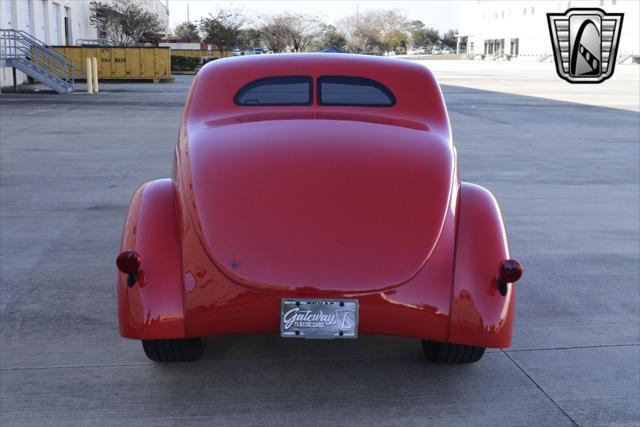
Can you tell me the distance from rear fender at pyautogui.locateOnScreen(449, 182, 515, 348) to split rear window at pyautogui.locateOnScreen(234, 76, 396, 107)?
3.97ft

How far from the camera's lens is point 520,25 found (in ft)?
356

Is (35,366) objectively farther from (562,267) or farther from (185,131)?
(562,267)

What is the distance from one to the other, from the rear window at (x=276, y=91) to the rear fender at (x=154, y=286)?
3.59 feet

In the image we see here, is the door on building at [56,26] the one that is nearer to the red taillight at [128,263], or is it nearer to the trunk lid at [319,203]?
the trunk lid at [319,203]

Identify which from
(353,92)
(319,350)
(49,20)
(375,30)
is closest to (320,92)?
(353,92)

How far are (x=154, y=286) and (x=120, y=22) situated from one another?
45.9 meters

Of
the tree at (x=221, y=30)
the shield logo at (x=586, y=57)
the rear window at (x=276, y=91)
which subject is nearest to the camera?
the rear window at (x=276, y=91)

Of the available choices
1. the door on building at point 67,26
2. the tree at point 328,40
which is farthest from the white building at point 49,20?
the tree at point 328,40

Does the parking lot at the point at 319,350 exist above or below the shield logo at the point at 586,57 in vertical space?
below

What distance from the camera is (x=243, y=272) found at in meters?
3.52

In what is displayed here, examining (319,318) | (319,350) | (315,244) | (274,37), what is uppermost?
(274,37)

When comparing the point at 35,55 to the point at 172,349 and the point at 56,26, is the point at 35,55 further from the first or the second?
the point at 172,349

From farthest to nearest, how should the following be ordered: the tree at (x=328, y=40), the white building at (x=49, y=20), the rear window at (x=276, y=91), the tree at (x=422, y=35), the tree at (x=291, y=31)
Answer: the tree at (x=422, y=35) → the tree at (x=328, y=40) → the tree at (x=291, y=31) → the white building at (x=49, y=20) → the rear window at (x=276, y=91)

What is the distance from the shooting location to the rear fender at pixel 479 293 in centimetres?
362
